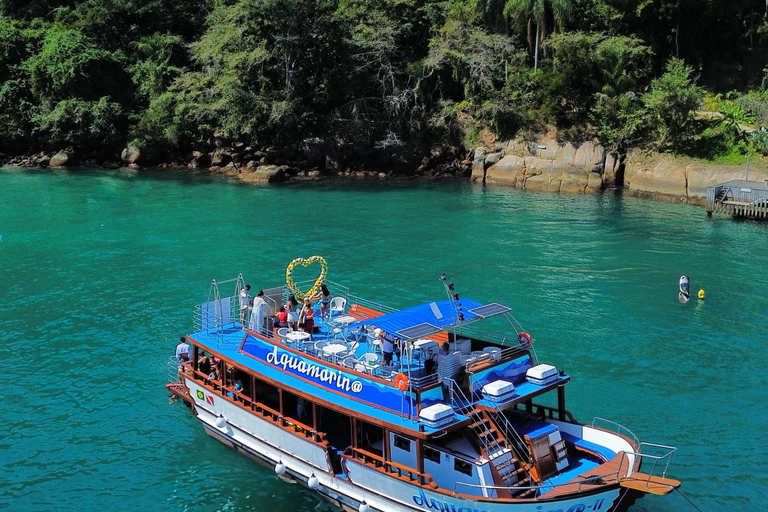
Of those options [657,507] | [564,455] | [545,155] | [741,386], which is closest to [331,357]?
[564,455]

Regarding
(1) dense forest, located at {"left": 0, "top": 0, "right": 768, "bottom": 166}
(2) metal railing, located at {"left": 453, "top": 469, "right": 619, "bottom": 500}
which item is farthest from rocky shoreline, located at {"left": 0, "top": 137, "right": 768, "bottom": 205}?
(2) metal railing, located at {"left": 453, "top": 469, "right": 619, "bottom": 500}

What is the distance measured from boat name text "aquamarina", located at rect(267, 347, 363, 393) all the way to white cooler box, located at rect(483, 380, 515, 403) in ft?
9.99

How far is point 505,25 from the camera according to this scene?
6388cm

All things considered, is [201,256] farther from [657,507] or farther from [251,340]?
[657,507]

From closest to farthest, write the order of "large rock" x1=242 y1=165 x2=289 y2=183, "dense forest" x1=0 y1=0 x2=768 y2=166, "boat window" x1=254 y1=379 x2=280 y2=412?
"boat window" x1=254 y1=379 x2=280 y2=412, "dense forest" x1=0 y1=0 x2=768 y2=166, "large rock" x1=242 y1=165 x2=289 y2=183

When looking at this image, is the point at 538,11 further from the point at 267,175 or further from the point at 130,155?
the point at 130,155

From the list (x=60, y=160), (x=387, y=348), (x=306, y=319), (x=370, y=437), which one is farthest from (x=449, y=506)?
(x=60, y=160)

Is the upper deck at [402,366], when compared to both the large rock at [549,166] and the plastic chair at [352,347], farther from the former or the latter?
the large rock at [549,166]

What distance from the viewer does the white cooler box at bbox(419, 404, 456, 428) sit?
16562 mm

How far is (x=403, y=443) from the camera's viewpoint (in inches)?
688

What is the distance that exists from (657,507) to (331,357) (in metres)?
8.89

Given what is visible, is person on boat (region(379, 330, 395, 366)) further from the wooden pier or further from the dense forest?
the dense forest

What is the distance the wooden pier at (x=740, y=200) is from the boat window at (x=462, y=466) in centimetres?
3724

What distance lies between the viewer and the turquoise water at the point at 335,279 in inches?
810
